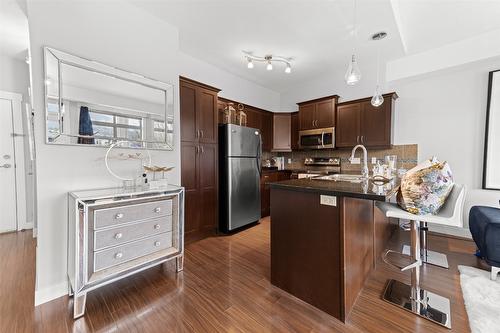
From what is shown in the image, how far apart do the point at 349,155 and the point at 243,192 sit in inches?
88.4

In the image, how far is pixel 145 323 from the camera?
144 centimetres

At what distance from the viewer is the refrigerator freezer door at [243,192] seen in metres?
3.25

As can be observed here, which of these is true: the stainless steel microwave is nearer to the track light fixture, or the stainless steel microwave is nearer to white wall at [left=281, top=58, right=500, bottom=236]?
white wall at [left=281, top=58, right=500, bottom=236]

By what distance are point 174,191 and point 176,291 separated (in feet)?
2.92

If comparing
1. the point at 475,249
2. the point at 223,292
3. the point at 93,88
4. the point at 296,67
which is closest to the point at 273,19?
the point at 296,67

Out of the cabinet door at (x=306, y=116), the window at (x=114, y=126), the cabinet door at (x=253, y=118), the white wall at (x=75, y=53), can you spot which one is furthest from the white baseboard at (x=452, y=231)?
the window at (x=114, y=126)

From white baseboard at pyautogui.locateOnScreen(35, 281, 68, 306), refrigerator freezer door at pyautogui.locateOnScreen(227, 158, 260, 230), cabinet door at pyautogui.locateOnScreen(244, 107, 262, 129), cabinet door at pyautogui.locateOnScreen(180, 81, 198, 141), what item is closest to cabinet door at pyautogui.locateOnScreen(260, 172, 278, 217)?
refrigerator freezer door at pyautogui.locateOnScreen(227, 158, 260, 230)

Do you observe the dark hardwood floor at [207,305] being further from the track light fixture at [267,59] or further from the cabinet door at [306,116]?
the track light fixture at [267,59]

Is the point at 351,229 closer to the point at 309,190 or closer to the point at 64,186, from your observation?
the point at 309,190

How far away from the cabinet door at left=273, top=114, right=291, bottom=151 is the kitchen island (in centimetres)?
278

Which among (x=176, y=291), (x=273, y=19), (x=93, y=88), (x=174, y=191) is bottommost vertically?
(x=176, y=291)

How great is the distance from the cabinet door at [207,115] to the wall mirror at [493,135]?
12.8ft

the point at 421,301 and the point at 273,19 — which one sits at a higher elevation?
the point at 273,19

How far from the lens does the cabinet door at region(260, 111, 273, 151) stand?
14.5ft
